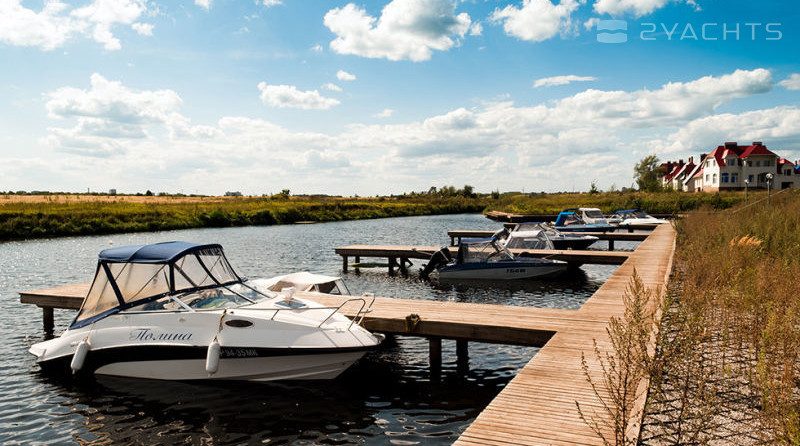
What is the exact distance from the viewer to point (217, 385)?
9867 millimetres

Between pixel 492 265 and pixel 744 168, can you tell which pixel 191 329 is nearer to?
pixel 492 265

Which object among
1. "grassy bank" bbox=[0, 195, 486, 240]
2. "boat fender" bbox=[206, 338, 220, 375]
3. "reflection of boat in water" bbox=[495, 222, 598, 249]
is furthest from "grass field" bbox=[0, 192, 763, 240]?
"boat fender" bbox=[206, 338, 220, 375]

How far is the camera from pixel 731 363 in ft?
26.3

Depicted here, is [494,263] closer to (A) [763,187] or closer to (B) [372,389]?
(B) [372,389]

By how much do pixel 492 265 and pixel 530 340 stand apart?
12.5 meters

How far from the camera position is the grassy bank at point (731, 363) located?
537 centimetres

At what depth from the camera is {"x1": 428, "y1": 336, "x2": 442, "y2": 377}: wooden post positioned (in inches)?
423

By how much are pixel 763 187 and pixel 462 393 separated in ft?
281

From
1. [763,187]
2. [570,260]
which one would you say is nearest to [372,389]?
[570,260]

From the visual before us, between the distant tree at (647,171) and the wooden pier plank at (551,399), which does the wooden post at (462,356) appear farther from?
the distant tree at (647,171)

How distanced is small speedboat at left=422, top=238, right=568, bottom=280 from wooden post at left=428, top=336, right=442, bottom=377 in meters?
11.8

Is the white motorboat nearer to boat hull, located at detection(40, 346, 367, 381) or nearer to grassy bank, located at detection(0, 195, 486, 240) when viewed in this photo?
boat hull, located at detection(40, 346, 367, 381)

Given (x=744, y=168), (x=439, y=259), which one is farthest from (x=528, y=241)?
(x=744, y=168)

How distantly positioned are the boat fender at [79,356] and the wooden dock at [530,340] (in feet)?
13.0
